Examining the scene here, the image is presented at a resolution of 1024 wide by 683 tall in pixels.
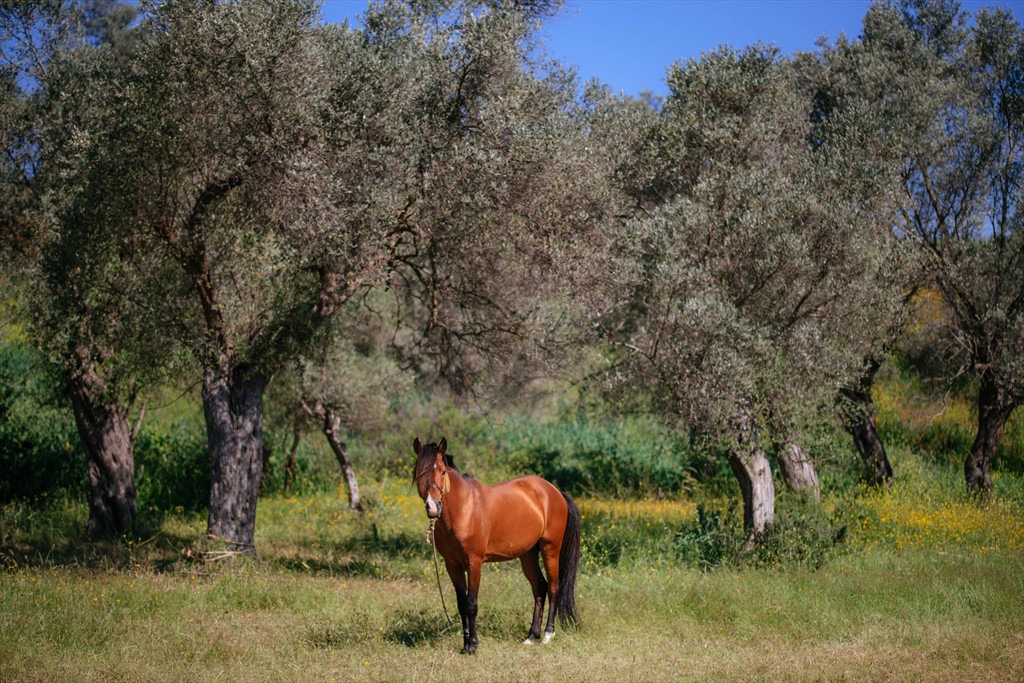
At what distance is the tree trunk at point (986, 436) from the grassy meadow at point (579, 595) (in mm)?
372

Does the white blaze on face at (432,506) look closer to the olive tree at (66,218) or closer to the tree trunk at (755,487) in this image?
the tree trunk at (755,487)

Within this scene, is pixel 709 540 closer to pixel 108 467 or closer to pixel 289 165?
pixel 289 165

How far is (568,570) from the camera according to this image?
287 inches

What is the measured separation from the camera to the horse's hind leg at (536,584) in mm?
6887

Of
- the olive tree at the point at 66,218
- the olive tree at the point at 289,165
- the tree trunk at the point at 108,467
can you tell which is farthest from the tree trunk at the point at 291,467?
the olive tree at the point at 289,165

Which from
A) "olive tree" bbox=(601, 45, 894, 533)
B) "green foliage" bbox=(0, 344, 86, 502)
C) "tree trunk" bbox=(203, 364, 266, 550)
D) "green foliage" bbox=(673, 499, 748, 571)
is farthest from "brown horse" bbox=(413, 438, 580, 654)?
"green foliage" bbox=(0, 344, 86, 502)

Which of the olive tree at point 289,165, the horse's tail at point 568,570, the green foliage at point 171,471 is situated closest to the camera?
the horse's tail at point 568,570

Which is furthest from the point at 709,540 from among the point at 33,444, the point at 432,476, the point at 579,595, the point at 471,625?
the point at 33,444

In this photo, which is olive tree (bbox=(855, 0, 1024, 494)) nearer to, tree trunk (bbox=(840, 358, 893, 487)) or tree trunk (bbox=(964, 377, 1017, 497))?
tree trunk (bbox=(964, 377, 1017, 497))

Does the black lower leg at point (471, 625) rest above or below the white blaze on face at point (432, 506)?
below

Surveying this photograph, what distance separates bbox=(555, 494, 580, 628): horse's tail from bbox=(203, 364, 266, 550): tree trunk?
5.16 m

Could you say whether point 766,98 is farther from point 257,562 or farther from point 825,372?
point 257,562

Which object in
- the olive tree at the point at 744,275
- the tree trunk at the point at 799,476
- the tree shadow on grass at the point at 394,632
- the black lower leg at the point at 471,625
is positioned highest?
the olive tree at the point at 744,275

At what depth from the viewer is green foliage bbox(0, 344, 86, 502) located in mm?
14484
